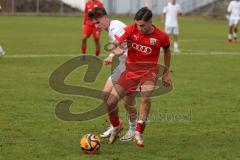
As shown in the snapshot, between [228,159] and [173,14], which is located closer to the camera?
[228,159]

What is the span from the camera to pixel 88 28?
21.4 metres

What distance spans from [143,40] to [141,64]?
0.45 m

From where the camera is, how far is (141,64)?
29.9 feet

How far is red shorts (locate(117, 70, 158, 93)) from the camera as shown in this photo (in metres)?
9.14

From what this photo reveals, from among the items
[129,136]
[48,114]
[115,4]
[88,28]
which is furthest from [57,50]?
[115,4]

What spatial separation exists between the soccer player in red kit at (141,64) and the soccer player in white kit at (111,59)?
10cm

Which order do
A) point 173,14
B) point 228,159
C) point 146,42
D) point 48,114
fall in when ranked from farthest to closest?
1. point 173,14
2. point 48,114
3. point 146,42
4. point 228,159

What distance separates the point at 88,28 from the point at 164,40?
41.7 feet

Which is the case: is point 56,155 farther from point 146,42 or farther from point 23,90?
point 23,90

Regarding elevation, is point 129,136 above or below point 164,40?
below

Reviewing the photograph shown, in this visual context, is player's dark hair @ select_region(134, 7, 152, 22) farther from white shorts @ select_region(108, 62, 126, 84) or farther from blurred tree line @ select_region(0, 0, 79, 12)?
blurred tree line @ select_region(0, 0, 79, 12)

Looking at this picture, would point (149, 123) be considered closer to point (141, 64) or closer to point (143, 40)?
point (141, 64)

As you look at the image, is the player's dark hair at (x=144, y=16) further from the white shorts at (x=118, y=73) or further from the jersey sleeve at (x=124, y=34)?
the white shorts at (x=118, y=73)

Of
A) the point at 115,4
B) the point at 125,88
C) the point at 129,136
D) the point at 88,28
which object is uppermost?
the point at 125,88
